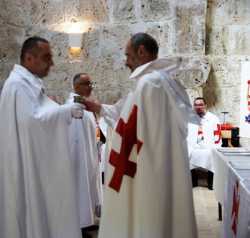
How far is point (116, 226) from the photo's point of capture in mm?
2426

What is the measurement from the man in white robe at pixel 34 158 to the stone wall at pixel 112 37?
3936 millimetres

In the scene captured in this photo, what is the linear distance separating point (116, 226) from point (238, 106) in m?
4.98

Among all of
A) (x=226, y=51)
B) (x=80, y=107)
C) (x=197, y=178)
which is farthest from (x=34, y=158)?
(x=226, y=51)

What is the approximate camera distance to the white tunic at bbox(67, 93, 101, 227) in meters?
→ 3.89

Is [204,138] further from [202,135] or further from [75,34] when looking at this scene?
[75,34]

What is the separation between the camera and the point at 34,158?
2932 mm

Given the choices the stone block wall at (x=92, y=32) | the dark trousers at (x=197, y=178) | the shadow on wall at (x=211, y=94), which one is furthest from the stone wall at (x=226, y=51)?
the dark trousers at (x=197, y=178)

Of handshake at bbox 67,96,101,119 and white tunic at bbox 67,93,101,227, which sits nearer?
handshake at bbox 67,96,101,119

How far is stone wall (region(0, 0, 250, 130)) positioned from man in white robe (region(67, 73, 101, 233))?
2.91 metres

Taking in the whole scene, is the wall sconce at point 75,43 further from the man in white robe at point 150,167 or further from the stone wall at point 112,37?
the man in white robe at point 150,167

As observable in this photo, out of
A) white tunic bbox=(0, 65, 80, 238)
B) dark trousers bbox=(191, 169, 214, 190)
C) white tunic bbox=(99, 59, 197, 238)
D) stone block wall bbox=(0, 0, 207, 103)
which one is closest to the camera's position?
white tunic bbox=(99, 59, 197, 238)

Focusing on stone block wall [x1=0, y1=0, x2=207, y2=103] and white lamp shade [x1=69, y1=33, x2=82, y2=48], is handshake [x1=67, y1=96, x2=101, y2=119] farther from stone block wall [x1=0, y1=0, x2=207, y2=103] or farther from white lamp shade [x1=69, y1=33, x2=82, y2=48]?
white lamp shade [x1=69, y1=33, x2=82, y2=48]

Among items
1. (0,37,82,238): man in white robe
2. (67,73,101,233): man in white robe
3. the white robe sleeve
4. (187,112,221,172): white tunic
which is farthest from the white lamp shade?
the white robe sleeve

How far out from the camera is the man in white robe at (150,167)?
2357 mm
